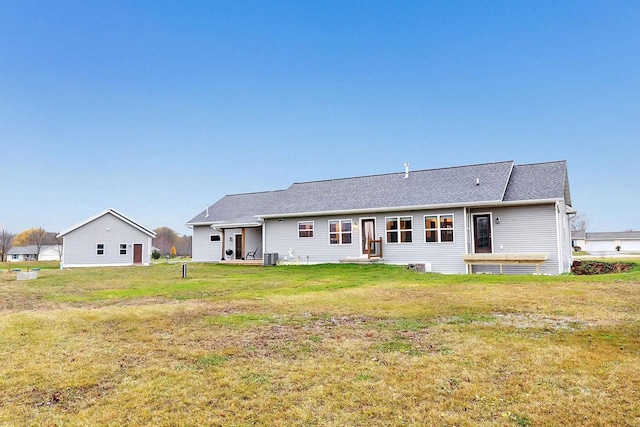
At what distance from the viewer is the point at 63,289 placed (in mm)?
12680

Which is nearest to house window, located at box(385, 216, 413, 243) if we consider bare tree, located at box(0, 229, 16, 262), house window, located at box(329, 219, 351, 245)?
house window, located at box(329, 219, 351, 245)

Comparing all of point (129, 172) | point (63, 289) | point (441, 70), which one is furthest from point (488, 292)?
point (129, 172)

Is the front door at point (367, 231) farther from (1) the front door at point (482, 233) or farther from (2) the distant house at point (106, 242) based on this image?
(2) the distant house at point (106, 242)

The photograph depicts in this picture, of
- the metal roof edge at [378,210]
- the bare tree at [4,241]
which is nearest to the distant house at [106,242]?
the metal roof edge at [378,210]

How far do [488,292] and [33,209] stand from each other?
5336 cm

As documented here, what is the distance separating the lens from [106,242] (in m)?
30.4

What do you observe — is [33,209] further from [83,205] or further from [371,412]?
[371,412]

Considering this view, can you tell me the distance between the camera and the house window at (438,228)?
17.6 metres

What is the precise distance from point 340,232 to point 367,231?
4.64 feet

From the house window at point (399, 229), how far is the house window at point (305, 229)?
13.9ft

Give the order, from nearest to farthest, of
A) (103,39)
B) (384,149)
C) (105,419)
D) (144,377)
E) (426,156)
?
(105,419) < (144,377) < (103,39) < (384,149) < (426,156)

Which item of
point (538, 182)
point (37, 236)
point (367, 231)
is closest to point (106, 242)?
point (367, 231)

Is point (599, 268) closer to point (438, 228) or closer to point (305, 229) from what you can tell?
Result: point (438, 228)

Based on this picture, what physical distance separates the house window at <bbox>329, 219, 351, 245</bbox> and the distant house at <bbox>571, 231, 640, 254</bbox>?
208 ft
